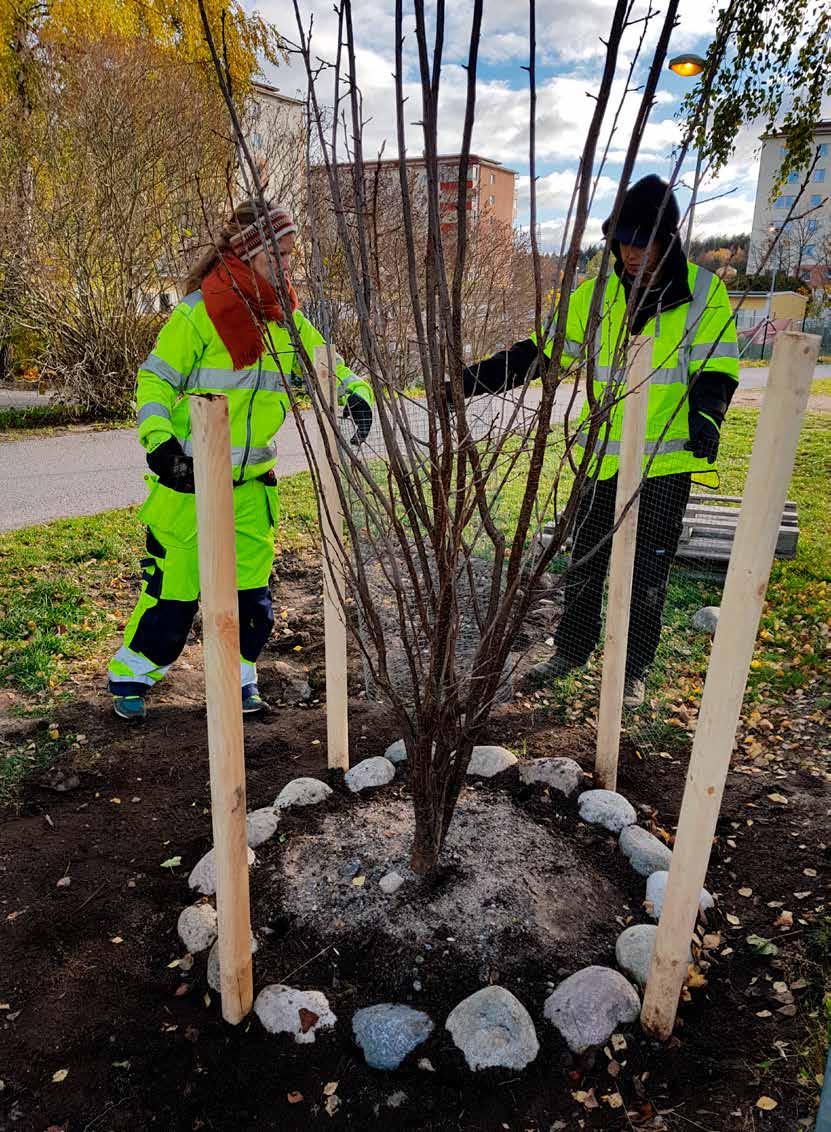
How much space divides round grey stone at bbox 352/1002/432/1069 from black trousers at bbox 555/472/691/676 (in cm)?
187

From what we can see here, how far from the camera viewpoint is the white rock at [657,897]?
2.33 m

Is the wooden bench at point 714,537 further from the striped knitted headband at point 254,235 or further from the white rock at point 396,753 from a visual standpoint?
the striped knitted headband at point 254,235

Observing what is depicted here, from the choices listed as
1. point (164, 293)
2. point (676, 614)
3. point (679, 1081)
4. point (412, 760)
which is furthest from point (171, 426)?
point (164, 293)

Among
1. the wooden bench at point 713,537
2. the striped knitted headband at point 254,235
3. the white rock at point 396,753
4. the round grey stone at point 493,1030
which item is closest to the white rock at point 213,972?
the round grey stone at point 493,1030

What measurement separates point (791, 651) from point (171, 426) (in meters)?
3.37

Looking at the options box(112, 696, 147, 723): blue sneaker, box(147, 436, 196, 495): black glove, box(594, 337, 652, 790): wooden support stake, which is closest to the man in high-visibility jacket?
box(594, 337, 652, 790): wooden support stake

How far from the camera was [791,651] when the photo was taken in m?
4.20

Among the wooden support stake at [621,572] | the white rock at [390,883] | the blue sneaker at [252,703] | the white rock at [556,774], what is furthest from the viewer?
the blue sneaker at [252,703]

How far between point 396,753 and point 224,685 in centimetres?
142

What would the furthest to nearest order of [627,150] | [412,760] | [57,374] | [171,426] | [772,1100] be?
[57,374] < [171,426] < [412,760] < [772,1100] < [627,150]

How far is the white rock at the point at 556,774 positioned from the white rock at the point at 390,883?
0.71 meters

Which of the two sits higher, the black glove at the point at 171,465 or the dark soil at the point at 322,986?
the black glove at the point at 171,465

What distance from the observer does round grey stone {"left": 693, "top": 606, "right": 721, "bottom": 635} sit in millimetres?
4477

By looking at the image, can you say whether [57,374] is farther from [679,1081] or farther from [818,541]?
[679,1081]
